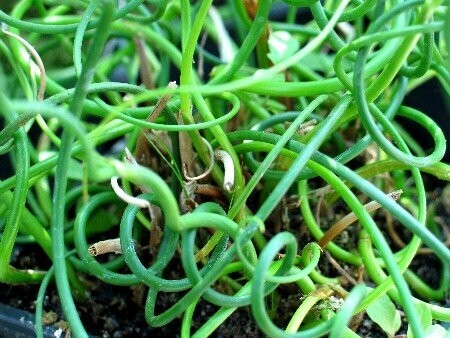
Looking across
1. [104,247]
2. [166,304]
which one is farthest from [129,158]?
[166,304]

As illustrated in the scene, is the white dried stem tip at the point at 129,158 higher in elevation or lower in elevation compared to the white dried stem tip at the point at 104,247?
higher

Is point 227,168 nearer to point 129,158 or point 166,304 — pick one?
point 129,158

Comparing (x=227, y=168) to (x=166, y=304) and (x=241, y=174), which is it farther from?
(x=166, y=304)

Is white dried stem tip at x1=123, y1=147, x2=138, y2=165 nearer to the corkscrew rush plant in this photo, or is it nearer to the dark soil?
the corkscrew rush plant

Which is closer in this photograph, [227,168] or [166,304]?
[227,168]

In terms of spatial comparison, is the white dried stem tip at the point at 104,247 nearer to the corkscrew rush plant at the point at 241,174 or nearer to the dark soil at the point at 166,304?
the corkscrew rush plant at the point at 241,174

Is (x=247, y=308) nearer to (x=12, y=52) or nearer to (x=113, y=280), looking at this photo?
(x=113, y=280)

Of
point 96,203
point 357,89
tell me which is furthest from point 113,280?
point 357,89

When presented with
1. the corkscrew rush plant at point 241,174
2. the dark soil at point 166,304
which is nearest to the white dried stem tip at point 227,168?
the corkscrew rush plant at point 241,174
